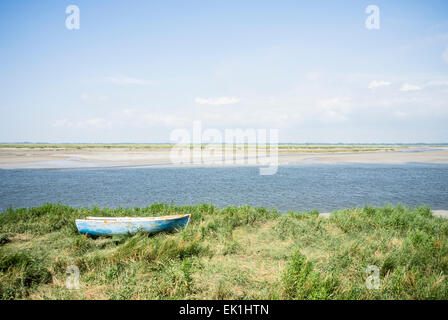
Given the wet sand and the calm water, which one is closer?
the calm water

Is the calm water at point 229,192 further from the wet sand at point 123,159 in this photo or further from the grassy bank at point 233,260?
the wet sand at point 123,159

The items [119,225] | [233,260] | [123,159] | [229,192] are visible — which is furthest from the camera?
[123,159]

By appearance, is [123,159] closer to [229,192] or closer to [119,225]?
[229,192]

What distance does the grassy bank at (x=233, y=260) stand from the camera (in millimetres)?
5668

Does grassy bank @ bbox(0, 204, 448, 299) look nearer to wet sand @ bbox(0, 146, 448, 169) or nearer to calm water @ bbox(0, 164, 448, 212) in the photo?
calm water @ bbox(0, 164, 448, 212)

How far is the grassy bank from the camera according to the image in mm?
5668

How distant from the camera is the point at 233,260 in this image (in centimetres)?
749

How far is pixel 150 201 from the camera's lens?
58.1 feet

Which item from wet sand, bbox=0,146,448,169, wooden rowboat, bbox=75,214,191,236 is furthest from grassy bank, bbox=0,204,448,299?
wet sand, bbox=0,146,448,169

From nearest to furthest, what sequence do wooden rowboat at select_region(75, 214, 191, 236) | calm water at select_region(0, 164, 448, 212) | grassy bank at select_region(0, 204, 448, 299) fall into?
grassy bank at select_region(0, 204, 448, 299) < wooden rowboat at select_region(75, 214, 191, 236) < calm water at select_region(0, 164, 448, 212)

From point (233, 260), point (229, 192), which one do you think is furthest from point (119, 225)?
point (229, 192)
